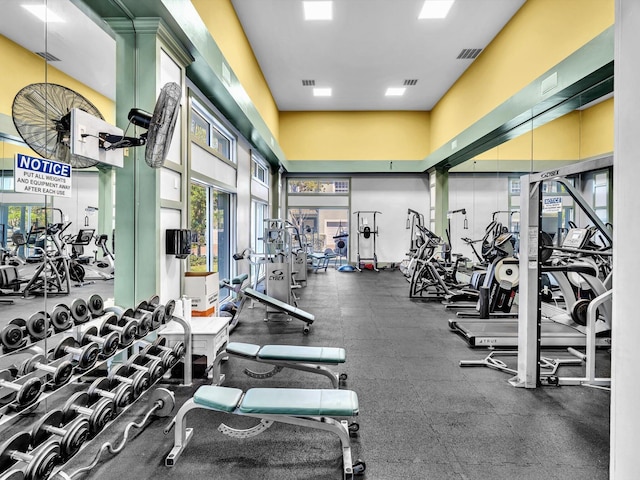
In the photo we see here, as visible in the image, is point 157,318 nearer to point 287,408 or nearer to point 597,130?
point 287,408

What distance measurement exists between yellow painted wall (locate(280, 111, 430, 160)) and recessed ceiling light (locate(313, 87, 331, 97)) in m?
1.32

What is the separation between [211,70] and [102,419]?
3.36 metres

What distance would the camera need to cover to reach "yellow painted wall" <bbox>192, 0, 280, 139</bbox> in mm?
4090

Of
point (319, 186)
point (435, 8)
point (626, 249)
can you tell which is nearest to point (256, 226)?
point (319, 186)

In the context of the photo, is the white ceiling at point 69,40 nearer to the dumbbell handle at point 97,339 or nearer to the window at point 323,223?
the dumbbell handle at point 97,339

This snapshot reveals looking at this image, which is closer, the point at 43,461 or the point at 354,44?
the point at 43,461

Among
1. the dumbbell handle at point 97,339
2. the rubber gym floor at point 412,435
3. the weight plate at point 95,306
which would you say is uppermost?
the weight plate at point 95,306

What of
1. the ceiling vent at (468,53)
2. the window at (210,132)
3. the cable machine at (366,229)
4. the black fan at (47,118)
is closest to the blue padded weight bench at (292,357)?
the black fan at (47,118)

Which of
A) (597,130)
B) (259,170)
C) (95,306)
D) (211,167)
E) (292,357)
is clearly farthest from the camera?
(259,170)

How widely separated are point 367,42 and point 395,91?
2677 millimetres

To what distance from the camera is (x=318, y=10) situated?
17.6 ft

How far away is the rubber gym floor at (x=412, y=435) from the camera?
182 centimetres

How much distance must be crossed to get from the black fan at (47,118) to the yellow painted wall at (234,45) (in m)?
2.27

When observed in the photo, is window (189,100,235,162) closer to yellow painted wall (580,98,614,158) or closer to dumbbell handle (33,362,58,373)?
dumbbell handle (33,362,58,373)
